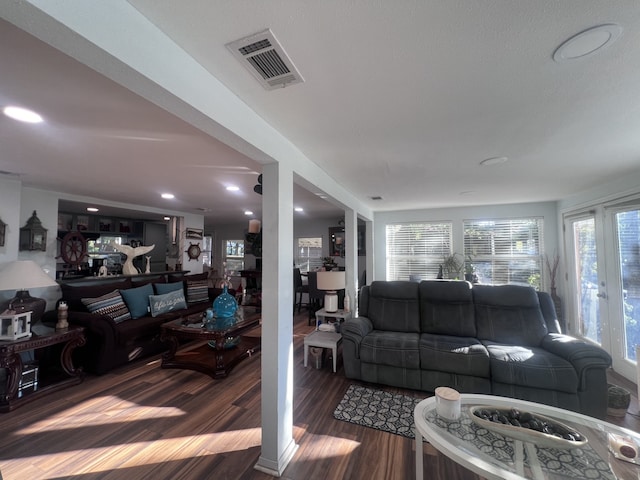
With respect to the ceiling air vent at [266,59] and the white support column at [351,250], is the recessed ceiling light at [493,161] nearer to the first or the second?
the white support column at [351,250]

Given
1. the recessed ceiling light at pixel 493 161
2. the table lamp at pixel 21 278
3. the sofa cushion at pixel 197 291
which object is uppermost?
the recessed ceiling light at pixel 493 161

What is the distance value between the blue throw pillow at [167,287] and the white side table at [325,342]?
2.59 meters

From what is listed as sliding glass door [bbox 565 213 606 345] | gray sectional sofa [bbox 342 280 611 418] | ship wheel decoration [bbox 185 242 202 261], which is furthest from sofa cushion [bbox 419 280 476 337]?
ship wheel decoration [bbox 185 242 202 261]

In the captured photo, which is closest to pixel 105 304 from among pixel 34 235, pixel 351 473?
pixel 34 235

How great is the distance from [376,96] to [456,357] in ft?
7.80

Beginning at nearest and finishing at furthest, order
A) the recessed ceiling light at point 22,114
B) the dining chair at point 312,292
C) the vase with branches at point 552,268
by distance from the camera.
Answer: the recessed ceiling light at point 22,114 → the vase with branches at point 552,268 → the dining chair at point 312,292

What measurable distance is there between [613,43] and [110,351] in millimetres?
4662

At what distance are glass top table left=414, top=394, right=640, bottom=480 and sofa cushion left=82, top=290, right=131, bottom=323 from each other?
3774 millimetres

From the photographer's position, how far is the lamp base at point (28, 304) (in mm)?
2878

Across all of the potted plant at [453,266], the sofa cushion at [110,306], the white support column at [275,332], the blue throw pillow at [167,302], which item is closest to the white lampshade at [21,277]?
the sofa cushion at [110,306]

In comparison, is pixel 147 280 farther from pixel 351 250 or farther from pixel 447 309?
pixel 447 309

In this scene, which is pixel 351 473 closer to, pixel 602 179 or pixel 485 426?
pixel 485 426

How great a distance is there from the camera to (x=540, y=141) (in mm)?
2123

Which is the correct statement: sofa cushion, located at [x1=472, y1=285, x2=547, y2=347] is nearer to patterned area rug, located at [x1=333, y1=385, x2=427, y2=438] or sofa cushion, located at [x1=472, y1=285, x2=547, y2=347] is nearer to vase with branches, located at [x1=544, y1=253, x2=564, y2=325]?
patterned area rug, located at [x1=333, y1=385, x2=427, y2=438]
